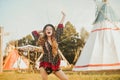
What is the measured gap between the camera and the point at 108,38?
155 inches

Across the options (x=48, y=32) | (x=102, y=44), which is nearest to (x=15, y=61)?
(x=102, y=44)

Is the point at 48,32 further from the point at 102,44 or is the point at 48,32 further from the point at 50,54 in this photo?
the point at 102,44

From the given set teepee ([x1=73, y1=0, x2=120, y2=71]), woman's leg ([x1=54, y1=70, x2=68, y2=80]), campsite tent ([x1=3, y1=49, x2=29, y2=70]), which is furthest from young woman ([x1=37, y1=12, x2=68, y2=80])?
campsite tent ([x1=3, y1=49, x2=29, y2=70])

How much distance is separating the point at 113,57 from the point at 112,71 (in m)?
0.17

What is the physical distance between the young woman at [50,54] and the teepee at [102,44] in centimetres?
142

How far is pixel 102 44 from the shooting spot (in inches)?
153

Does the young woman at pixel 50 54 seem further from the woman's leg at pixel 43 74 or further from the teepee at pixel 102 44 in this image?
the teepee at pixel 102 44

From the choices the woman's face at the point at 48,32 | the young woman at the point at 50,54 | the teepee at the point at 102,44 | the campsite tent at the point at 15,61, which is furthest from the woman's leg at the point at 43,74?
the campsite tent at the point at 15,61

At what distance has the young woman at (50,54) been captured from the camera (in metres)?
2.23

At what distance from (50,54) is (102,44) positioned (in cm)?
168

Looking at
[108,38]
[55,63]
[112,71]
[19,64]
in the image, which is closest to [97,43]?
[108,38]

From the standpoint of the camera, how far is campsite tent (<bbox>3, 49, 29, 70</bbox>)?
4.35 m

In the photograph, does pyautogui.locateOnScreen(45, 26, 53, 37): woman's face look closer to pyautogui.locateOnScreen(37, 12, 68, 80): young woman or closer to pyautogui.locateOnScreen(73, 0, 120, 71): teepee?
pyautogui.locateOnScreen(37, 12, 68, 80): young woman

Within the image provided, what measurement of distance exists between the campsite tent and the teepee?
0.80 m
